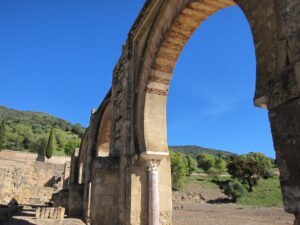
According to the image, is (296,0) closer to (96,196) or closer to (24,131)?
(96,196)

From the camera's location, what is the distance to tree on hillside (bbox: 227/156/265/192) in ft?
148

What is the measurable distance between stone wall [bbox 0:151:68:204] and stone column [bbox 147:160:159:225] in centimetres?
1526

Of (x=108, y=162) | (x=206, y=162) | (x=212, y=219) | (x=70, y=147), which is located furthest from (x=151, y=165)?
(x=206, y=162)

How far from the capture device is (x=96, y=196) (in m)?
6.73

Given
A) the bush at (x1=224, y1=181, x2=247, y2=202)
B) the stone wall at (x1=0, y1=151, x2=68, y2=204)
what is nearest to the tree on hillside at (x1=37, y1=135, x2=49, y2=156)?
the stone wall at (x1=0, y1=151, x2=68, y2=204)

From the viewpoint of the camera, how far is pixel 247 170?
1789 inches

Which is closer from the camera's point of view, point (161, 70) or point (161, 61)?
point (161, 61)

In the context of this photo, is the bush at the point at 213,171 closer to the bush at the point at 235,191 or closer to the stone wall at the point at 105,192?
the bush at the point at 235,191

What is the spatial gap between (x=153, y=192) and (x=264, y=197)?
3626 cm

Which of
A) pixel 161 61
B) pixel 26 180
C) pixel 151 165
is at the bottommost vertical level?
pixel 151 165

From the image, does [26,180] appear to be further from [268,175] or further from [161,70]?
[268,175]

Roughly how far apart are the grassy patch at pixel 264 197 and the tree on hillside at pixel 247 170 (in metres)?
1.46

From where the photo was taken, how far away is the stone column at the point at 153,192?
19.0ft

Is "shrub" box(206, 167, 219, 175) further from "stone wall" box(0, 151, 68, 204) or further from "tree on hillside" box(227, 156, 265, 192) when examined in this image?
"stone wall" box(0, 151, 68, 204)
